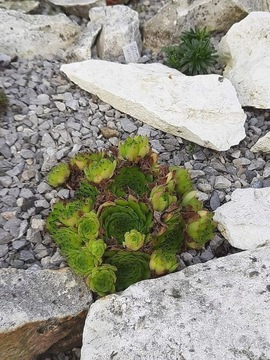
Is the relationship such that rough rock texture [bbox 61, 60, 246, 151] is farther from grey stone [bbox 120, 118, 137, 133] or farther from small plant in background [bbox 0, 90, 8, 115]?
small plant in background [bbox 0, 90, 8, 115]

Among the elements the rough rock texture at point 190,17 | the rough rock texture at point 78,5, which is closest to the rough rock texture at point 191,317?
the rough rock texture at point 190,17

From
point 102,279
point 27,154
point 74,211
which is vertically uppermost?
point 74,211

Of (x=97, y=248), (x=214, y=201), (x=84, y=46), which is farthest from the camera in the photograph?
(x=84, y=46)

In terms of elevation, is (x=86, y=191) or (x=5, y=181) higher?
(x=86, y=191)

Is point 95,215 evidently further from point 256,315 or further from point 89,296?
point 256,315

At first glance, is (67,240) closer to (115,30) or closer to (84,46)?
(84,46)

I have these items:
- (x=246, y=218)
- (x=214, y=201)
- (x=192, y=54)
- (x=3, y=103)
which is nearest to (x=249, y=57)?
(x=192, y=54)

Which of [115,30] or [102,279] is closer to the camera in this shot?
[102,279]
